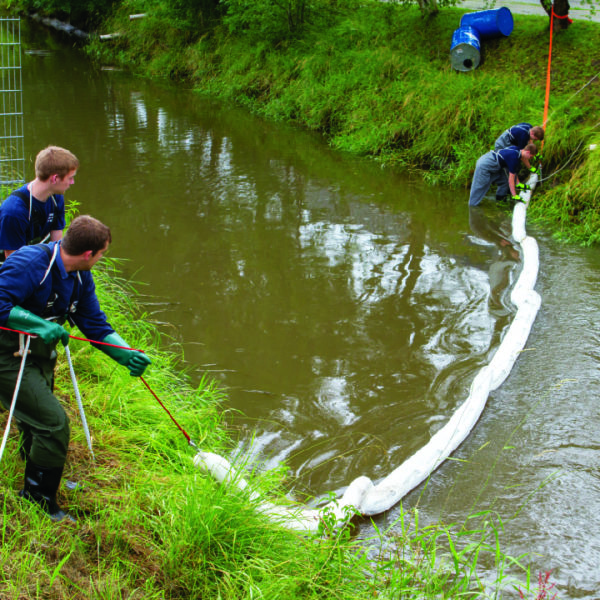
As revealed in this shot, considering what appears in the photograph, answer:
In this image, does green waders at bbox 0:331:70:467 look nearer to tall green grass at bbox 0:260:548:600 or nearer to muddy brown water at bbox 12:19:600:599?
tall green grass at bbox 0:260:548:600

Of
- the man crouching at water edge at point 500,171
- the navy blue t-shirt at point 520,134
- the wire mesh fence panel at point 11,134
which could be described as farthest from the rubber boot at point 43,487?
the navy blue t-shirt at point 520,134

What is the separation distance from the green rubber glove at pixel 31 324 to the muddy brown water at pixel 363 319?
1778 millimetres

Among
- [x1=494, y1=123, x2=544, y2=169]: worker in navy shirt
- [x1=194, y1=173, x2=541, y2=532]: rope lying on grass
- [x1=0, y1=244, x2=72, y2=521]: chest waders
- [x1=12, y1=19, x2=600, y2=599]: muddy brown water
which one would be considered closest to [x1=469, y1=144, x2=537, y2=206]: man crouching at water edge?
[x1=494, y1=123, x2=544, y2=169]: worker in navy shirt

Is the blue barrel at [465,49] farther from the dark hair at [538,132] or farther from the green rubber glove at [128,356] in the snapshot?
the green rubber glove at [128,356]

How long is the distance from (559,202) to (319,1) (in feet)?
31.4

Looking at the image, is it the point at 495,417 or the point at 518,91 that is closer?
the point at 495,417

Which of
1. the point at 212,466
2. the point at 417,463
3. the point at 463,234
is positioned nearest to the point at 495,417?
the point at 417,463

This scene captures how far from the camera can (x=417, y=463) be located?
3.85 metres

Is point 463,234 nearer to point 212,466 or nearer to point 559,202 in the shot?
point 559,202

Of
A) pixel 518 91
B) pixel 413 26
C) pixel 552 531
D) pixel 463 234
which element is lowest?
pixel 552 531

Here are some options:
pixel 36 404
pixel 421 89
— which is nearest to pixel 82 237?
pixel 36 404

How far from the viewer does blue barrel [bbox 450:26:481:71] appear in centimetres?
1097

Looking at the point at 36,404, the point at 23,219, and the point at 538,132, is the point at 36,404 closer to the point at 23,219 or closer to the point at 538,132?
the point at 23,219

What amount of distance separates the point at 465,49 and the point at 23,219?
9.40m
